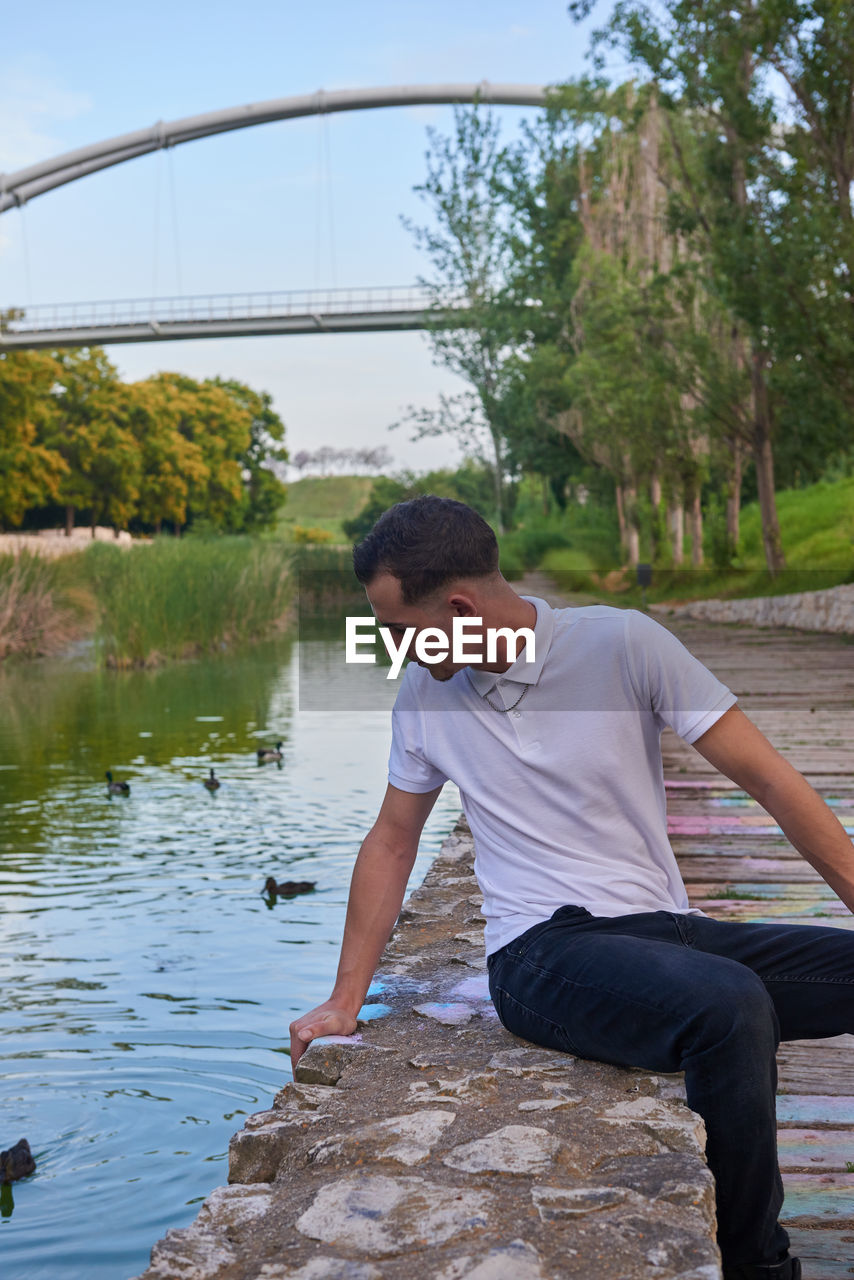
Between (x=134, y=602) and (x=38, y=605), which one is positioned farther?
(x=38, y=605)

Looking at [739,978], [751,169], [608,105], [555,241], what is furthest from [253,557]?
[739,978]

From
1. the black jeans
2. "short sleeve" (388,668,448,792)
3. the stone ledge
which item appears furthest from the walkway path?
"short sleeve" (388,668,448,792)

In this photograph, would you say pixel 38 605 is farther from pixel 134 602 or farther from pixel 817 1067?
pixel 817 1067

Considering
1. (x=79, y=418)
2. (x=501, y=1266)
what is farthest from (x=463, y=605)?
(x=79, y=418)

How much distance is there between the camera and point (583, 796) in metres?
2.70

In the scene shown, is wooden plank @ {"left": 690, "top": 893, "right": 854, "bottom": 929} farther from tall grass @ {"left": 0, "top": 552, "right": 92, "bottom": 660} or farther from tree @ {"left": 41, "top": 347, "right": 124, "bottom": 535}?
tree @ {"left": 41, "top": 347, "right": 124, "bottom": 535}

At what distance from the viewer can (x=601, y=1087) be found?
260 centimetres

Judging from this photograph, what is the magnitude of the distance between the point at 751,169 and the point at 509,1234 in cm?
1921

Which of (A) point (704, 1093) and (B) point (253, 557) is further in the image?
(B) point (253, 557)

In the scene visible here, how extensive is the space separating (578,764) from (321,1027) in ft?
2.85

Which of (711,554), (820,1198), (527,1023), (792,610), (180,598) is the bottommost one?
(820,1198)

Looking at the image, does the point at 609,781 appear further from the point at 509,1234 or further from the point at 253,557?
the point at 253,557

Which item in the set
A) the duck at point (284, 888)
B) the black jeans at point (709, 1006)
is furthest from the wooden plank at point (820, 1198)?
the duck at point (284, 888)

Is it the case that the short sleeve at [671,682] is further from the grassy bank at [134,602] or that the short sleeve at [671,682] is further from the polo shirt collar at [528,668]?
the grassy bank at [134,602]
